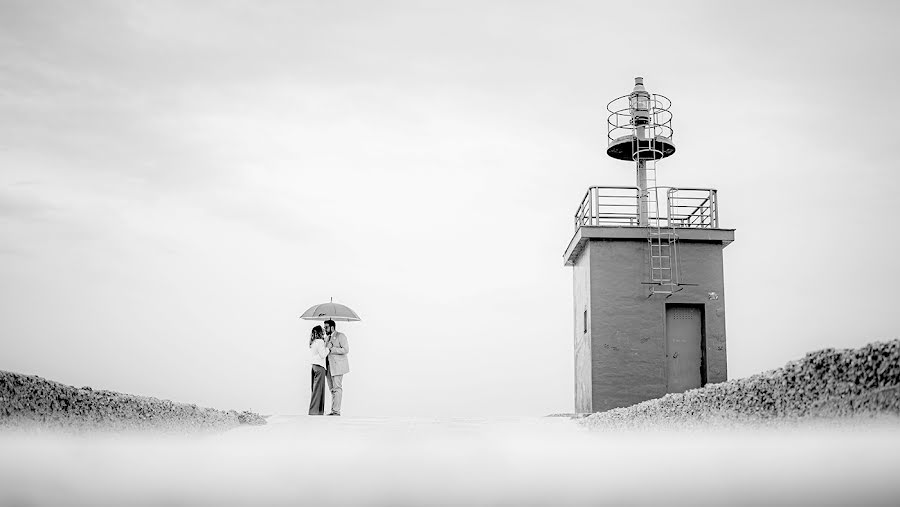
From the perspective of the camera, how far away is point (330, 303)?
19.6 meters

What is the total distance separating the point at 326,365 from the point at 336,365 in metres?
0.34

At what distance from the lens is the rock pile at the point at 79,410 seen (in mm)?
11273

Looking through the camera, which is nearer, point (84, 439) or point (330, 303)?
point (84, 439)

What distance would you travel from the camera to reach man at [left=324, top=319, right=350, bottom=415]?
62.5 ft

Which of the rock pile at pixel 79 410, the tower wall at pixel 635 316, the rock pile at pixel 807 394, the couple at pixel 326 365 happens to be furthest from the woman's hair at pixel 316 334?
the rock pile at pixel 807 394

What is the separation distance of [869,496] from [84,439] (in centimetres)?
956

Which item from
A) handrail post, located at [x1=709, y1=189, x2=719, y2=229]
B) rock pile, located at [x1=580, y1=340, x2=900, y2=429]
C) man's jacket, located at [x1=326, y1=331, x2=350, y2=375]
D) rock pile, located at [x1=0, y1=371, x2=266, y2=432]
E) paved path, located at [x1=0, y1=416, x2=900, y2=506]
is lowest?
paved path, located at [x1=0, y1=416, x2=900, y2=506]

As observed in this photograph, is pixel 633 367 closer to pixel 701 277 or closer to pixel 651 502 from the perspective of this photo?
pixel 701 277

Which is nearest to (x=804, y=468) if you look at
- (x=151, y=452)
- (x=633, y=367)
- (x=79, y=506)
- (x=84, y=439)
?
(x=79, y=506)

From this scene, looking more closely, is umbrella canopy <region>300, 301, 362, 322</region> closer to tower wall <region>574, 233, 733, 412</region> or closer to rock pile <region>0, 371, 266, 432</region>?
rock pile <region>0, 371, 266, 432</region>

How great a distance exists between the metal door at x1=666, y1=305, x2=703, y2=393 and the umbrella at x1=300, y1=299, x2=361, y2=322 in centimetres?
816

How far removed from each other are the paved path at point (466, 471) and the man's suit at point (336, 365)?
314 inches

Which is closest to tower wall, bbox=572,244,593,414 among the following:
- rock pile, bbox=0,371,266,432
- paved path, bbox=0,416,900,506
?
paved path, bbox=0,416,900,506

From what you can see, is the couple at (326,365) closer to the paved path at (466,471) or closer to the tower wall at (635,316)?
the tower wall at (635,316)
